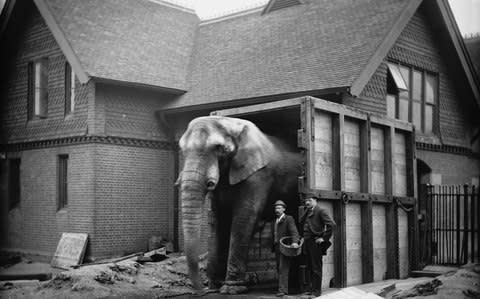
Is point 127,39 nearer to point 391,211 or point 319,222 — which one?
Answer: point 391,211

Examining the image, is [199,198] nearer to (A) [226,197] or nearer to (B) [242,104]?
(A) [226,197]

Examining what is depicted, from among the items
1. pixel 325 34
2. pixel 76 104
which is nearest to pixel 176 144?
pixel 76 104

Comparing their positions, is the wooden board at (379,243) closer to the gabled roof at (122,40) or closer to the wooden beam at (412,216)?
the wooden beam at (412,216)

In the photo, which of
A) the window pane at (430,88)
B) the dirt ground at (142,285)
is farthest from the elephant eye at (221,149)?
the window pane at (430,88)

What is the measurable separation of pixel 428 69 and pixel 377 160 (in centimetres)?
861

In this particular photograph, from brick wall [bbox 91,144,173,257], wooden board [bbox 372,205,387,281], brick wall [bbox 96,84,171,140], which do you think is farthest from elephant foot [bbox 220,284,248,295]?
brick wall [bbox 96,84,171,140]

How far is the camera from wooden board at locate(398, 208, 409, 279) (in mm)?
13631

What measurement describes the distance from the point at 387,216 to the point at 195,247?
5157 millimetres

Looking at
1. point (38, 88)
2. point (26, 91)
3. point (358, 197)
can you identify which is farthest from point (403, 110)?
point (26, 91)

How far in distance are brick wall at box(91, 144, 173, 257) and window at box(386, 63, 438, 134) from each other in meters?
7.31

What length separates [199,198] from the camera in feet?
33.4

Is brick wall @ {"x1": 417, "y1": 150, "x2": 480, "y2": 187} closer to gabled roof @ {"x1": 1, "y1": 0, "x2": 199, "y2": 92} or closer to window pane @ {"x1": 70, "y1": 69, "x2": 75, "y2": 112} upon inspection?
gabled roof @ {"x1": 1, "y1": 0, "x2": 199, "y2": 92}

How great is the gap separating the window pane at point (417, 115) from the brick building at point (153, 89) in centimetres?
5

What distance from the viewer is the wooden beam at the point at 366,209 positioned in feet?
41.0
